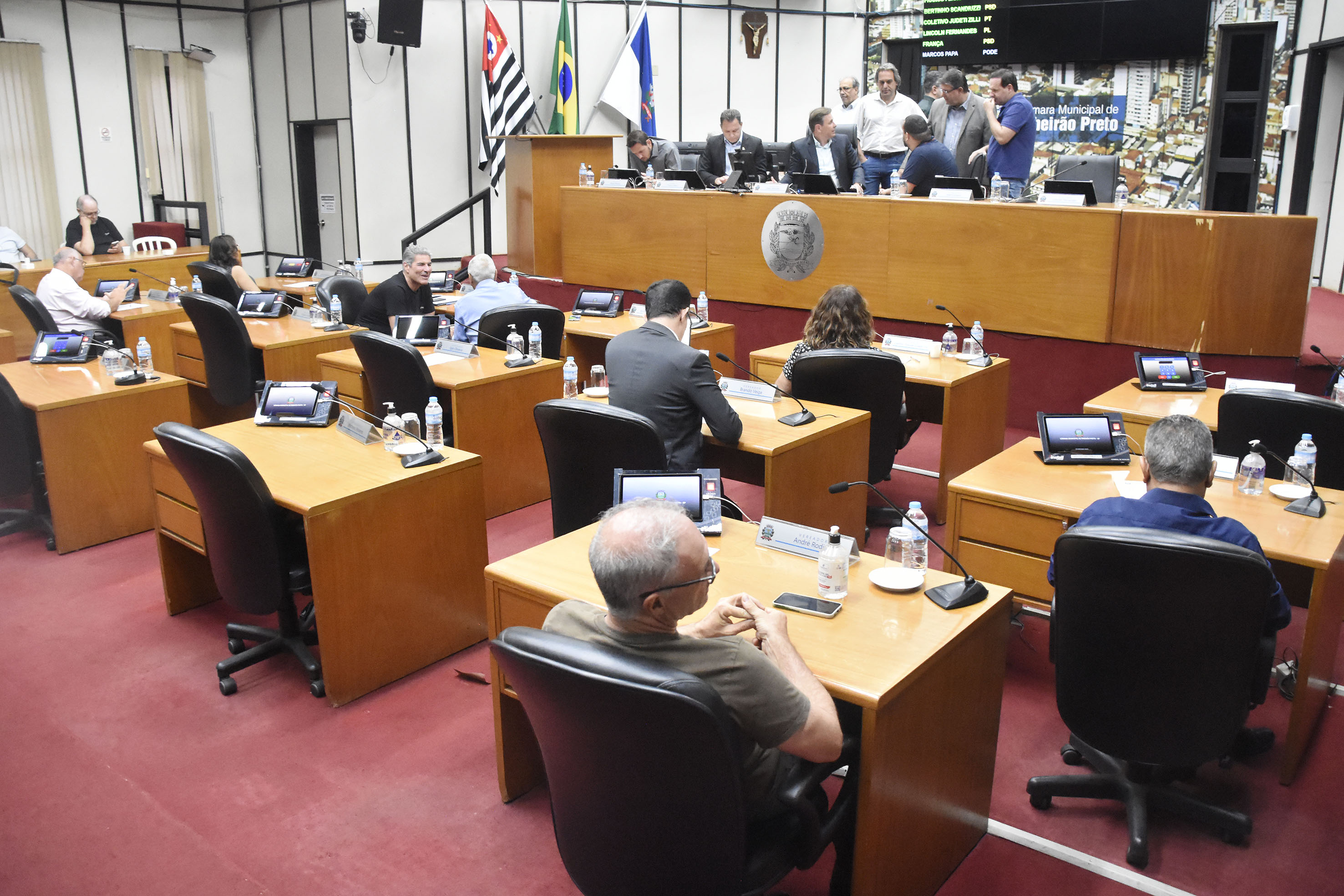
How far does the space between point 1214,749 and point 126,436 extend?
447cm

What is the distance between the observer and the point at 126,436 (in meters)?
4.69

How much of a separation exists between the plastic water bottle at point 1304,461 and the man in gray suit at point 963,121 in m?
4.48

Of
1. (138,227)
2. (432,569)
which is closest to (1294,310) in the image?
(432,569)

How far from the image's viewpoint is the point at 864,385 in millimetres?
4277

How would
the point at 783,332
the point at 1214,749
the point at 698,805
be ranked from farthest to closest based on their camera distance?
the point at 783,332
the point at 1214,749
the point at 698,805

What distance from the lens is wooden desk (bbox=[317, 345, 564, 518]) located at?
476cm

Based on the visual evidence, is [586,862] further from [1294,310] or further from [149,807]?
[1294,310]

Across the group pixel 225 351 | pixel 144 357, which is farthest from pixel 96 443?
pixel 225 351

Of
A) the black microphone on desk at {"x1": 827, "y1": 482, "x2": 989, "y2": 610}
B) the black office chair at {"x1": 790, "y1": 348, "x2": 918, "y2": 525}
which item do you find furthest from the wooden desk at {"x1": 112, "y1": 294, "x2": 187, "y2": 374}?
the black microphone on desk at {"x1": 827, "y1": 482, "x2": 989, "y2": 610}

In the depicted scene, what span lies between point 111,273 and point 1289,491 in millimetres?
8820

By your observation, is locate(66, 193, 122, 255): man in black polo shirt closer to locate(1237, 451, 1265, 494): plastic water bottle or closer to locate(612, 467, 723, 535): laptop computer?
locate(612, 467, 723, 535): laptop computer

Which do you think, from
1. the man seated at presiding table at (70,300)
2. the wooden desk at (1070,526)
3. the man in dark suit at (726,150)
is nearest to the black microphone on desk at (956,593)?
the wooden desk at (1070,526)

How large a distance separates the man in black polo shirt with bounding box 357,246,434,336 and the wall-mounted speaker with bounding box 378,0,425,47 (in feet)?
16.6

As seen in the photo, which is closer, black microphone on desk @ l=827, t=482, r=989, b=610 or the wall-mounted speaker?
black microphone on desk @ l=827, t=482, r=989, b=610
